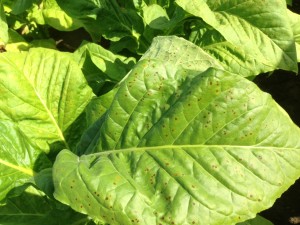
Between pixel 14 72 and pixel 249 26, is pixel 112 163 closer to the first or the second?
pixel 14 72

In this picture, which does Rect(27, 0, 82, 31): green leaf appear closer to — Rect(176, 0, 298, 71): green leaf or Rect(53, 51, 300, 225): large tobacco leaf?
Rect(176, 0, 298, 71): green leaf

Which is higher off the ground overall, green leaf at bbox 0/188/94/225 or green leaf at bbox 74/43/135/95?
green leaf at bbox 74/43/135/95

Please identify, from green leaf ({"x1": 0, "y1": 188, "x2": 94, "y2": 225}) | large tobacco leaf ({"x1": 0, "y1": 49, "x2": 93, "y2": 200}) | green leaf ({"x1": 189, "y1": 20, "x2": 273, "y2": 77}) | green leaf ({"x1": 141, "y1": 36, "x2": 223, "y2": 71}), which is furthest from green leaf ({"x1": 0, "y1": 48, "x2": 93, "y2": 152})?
green leaf ({"x1": 189, "y1": 20, "x2": 273, "y2": 77})

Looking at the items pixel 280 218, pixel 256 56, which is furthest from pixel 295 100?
pixel 256 56

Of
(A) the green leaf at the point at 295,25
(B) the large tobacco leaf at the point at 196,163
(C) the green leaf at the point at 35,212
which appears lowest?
(C) the green leaf at the point at 35,212

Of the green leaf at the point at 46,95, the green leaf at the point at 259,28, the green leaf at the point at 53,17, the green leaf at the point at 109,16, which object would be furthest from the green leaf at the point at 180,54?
the green leaf at the point at 53,17

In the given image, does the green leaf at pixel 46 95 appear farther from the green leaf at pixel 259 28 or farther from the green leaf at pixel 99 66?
the green leaf at pixel 259 28

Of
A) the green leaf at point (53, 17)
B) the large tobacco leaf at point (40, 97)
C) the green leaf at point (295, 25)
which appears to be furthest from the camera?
the green leaf at point (53, 17)

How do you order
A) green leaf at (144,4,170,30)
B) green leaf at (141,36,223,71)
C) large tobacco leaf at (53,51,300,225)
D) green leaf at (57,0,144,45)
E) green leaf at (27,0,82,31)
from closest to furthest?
large tobacco leaf at (53,51,300,225)
green leaf at (141,36,223,71)
green leaf at (144,4,170,30)
green leaf at (57,0,144,45)
green leaf at (27,0,82,31)
